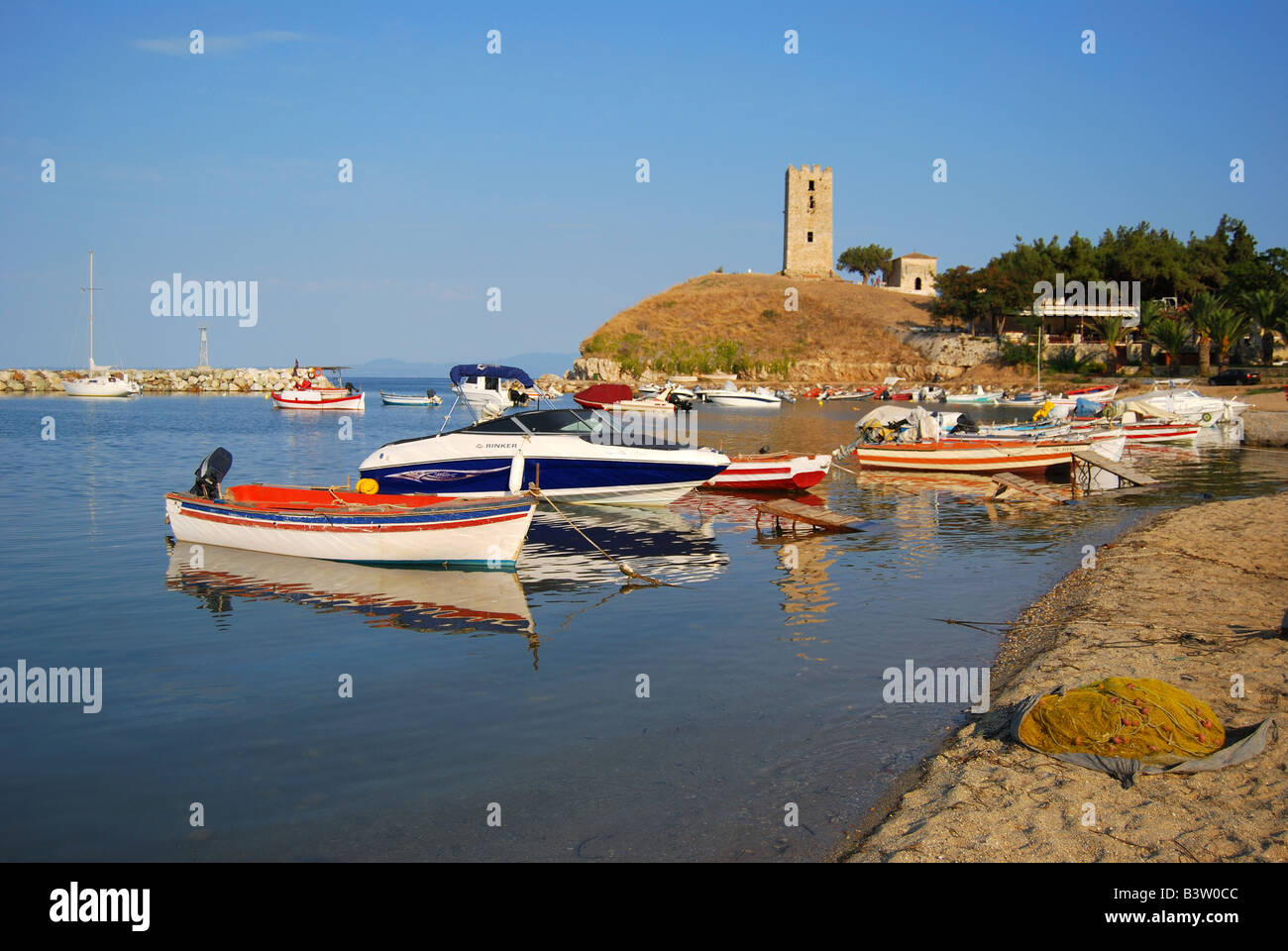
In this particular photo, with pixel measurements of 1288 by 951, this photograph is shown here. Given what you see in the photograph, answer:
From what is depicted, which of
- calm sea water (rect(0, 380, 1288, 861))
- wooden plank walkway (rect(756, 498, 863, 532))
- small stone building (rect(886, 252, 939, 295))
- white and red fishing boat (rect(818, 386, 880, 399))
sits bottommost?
calm sea water (rect(0, 380, 1288, 861))

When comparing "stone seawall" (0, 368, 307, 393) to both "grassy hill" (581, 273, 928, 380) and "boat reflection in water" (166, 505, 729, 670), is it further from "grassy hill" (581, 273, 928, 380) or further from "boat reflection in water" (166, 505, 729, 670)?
"boat reflection in water" (166, 505, 729, 670)

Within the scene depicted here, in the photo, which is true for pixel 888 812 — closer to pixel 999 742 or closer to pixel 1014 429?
A: pixel 999 742

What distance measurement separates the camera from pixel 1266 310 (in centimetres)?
6444

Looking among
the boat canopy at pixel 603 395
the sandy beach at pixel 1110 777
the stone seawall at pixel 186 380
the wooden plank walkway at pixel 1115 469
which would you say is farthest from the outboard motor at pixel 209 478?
the stone seawall at pixel 186 380

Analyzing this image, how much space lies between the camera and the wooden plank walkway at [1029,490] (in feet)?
85.1

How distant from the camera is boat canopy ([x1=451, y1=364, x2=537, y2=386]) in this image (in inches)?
1001

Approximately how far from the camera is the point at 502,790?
8359 mm

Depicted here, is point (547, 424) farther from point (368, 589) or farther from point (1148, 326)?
point (1148, 326)

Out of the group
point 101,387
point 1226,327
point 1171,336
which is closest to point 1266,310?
point 1226,327

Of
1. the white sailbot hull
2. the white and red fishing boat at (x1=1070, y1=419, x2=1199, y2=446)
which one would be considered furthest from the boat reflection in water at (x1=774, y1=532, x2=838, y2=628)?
the white sailbot hull

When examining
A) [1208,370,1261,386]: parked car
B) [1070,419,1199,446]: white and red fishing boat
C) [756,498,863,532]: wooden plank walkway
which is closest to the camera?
[756,498,863,532]: wooden plank walkway

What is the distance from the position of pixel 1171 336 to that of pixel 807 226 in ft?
224

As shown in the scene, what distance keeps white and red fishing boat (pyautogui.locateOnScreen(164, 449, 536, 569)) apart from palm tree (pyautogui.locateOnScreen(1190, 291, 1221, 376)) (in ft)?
218

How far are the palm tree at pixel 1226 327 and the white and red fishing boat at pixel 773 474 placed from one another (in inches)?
2168
